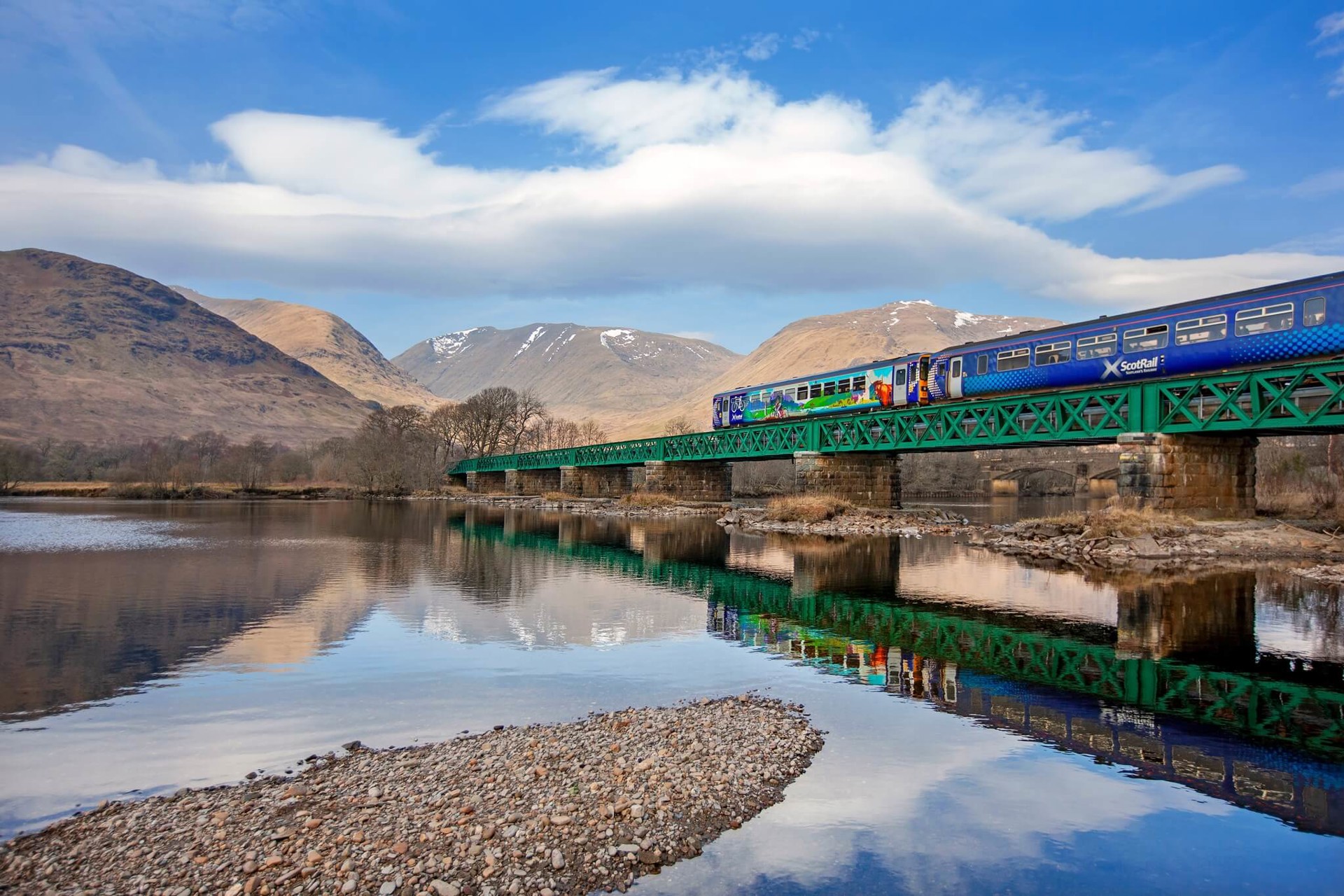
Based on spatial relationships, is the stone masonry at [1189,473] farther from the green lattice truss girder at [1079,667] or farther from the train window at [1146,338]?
the green lattice truss girder at [1079,667]

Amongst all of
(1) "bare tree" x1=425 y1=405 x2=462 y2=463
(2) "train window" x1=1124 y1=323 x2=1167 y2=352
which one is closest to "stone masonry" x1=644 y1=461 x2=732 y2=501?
(2) "train window" x1=1124 y1=323 x2=1167 y2=352

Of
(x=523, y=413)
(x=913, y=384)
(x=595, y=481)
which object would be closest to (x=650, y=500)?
(x=595, y=481)

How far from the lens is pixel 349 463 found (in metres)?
117

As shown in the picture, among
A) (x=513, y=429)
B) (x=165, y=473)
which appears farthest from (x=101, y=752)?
(x=513, y=429)

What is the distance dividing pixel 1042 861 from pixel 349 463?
118978mm

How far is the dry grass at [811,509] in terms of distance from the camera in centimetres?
5269

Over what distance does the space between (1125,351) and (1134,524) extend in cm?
747

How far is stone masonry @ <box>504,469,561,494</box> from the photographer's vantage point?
10719 centimetres

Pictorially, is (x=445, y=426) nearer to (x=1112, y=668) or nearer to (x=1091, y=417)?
(x=1091, y=417)

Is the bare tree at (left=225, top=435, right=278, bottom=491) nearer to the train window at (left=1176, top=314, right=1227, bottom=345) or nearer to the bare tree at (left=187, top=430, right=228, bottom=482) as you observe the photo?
the bare tree at (left=187, top=430, right=228, bottom=482)

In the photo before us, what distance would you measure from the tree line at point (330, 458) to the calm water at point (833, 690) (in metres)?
78.8

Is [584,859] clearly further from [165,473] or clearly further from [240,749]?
[165,473]

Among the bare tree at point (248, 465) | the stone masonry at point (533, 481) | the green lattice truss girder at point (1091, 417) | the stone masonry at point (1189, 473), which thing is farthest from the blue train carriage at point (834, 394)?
the bare tree at point (248, 465)

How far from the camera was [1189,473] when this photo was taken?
3519cm
